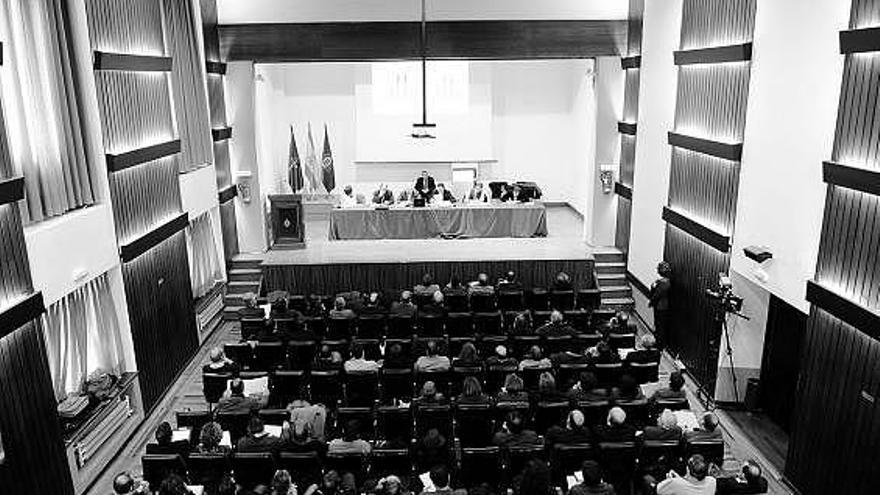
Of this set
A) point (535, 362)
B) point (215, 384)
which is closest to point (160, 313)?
point (215, 384)

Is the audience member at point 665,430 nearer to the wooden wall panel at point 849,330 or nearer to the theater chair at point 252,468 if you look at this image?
the wooden wall panel at point 849,330

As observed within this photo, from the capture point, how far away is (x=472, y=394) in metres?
8.65

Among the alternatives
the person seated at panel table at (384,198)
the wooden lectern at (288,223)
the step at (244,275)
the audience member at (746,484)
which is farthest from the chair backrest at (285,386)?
the person seated at panel table at (384,198)

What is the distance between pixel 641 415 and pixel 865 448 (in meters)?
2.42

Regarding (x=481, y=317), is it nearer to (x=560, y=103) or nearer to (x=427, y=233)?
(x=427, y=233)

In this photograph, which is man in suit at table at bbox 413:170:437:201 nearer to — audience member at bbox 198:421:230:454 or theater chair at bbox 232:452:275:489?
audience member at bbox 198:421:230:454

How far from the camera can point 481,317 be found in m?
11.8

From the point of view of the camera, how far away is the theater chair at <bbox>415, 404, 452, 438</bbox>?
8531mm

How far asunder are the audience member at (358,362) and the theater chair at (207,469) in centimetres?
263

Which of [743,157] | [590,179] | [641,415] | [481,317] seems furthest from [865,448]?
[590,179]

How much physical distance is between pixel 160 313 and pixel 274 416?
4.10 metres

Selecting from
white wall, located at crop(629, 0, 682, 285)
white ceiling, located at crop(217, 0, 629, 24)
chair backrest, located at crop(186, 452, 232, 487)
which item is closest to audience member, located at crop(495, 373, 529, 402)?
chair backrest, located at crop(186, 452, 232, 487)

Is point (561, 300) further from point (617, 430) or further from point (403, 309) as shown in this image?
point (617, 430)

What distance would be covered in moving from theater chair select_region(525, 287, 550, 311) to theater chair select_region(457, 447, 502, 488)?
222 inches
